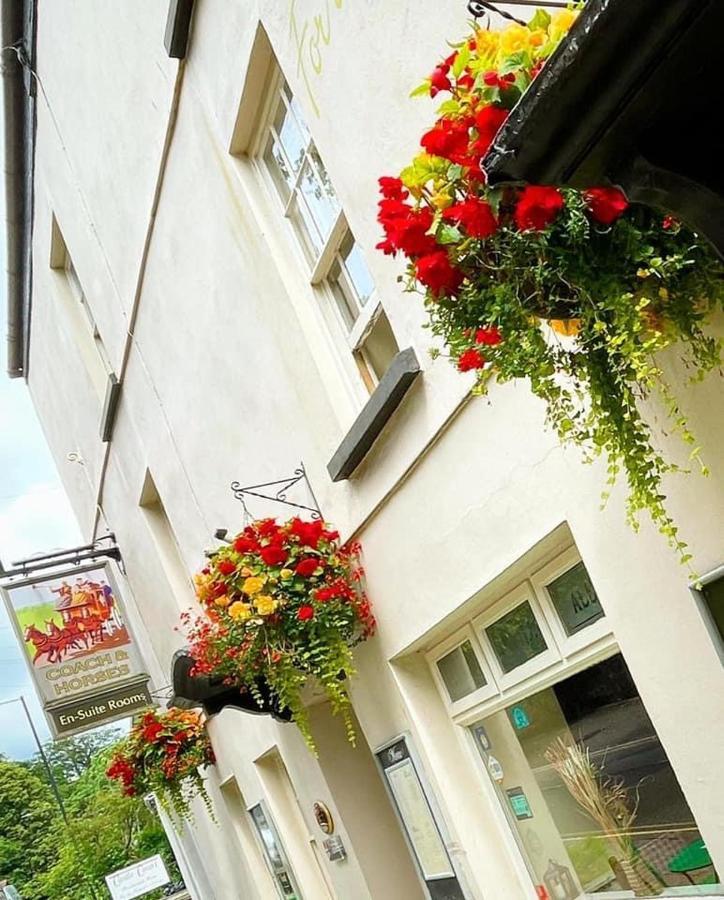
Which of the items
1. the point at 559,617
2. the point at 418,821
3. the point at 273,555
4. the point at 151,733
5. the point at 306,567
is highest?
the point at 273,555

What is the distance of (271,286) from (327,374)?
2.35 ft

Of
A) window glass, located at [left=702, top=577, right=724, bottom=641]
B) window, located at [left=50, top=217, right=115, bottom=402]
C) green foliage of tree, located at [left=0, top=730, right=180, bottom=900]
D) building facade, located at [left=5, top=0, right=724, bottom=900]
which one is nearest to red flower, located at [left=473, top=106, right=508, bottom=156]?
building facade, located at [left=5, top=0, right=724, bottom=900]

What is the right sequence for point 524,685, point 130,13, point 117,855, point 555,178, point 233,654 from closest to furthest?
point 555,178 → point 524,685 → point 233,654 → point 130,13 → point 117,855

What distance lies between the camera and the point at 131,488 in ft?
39.5

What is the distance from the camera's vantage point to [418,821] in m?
5.92

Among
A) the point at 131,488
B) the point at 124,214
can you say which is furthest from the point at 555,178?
the point at 131,488

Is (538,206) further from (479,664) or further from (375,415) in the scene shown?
(479,664)

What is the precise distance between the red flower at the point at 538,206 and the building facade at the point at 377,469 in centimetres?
90

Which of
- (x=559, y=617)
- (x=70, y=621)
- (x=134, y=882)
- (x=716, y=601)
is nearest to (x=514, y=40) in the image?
(x=716, y=601)

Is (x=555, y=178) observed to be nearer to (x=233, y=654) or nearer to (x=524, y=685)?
(x=524, y=685)

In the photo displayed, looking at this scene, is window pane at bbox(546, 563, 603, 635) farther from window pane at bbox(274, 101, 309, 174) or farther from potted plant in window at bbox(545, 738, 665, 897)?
window pane at bbox(274, 101, 309, 174)

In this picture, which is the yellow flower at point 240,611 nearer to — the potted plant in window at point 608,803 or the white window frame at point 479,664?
the white window frame at point 479,664

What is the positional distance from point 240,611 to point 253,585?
154 millimetres

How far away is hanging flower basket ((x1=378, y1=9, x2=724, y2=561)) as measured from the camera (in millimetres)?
2494
